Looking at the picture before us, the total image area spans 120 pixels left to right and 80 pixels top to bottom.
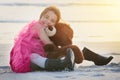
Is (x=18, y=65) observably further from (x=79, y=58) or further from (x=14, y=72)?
(x=79, y=58)

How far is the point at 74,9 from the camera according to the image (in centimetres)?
246

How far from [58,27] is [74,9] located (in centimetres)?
47

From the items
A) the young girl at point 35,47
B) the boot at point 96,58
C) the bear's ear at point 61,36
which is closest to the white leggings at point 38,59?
the young girl at point 35,47

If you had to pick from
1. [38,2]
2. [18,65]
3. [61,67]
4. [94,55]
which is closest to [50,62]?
[61,67]

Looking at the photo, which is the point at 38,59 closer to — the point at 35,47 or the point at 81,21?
the point at 35,47

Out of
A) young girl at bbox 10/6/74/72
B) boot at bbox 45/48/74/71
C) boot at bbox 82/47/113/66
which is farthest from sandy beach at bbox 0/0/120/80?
boot at bbox 45/48/74/71

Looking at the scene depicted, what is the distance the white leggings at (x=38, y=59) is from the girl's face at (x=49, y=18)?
0.19 metres

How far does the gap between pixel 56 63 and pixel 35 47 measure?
0.19m

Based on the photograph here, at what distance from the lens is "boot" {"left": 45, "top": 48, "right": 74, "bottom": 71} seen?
5.91 ft

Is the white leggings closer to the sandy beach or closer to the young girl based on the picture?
the young girl

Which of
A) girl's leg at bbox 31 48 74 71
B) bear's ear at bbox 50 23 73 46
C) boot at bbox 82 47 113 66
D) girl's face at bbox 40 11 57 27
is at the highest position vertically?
girl's face at bbox 40 11 57 27

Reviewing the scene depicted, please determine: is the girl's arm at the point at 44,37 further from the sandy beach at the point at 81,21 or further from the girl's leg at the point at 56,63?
the sandy beach at the point at 81,21

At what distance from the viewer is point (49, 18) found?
200 cm

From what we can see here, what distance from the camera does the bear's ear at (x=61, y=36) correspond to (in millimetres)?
2006
